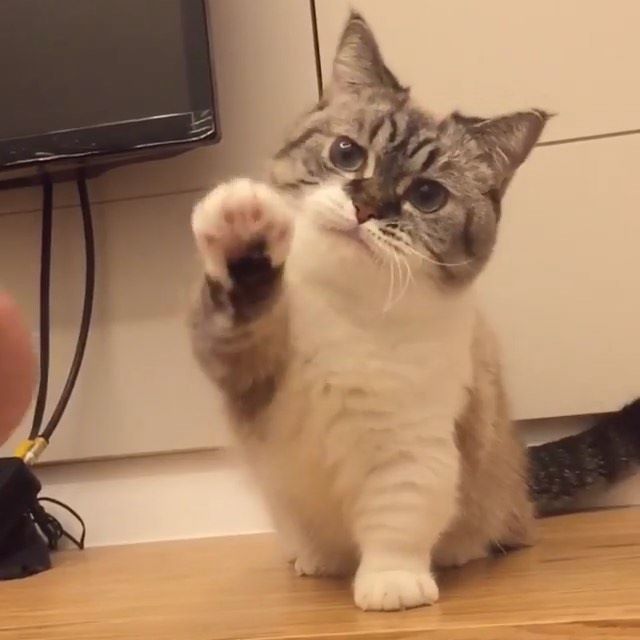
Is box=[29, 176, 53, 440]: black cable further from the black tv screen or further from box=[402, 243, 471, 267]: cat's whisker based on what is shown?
box=[402, 243, 471, 267]: cat's whisker

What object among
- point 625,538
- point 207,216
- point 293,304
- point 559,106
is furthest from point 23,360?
point 559,106

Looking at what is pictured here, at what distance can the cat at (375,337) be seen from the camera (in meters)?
0.83

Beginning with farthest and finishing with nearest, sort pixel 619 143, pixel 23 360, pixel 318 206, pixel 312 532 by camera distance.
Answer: pixel 619 143
pixel 312 532
pixel 318 206
pixel 23 360

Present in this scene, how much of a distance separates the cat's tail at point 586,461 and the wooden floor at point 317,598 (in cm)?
4

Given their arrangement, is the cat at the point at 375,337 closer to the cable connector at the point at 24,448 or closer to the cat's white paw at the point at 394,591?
the cat's white paw at the point at 394,591

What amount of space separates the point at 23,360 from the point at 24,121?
2.53 ft

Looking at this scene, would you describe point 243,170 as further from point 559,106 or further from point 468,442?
point 468,442

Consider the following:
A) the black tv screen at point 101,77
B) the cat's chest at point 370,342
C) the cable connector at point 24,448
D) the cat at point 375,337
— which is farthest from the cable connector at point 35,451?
the cat's chest at point 370,342

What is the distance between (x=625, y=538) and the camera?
104 centimetres

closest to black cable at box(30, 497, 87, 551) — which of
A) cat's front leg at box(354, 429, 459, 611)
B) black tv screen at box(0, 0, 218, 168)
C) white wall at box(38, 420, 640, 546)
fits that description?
white wall at box(38, 420, 640, 546)

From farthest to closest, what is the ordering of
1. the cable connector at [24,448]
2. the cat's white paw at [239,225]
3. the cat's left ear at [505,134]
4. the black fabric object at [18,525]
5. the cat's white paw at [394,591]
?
the cable connector at [24,448] < the black fabric object at [18,525] < the cat's left ear at [505,134] < the cat's white paw at [394,591] < the cat's white paw at [239,225]

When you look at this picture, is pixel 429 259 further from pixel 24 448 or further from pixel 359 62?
pixel 24 448

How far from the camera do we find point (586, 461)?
1.22 m

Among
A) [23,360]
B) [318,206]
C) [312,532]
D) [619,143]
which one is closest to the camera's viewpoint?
[23,360]
